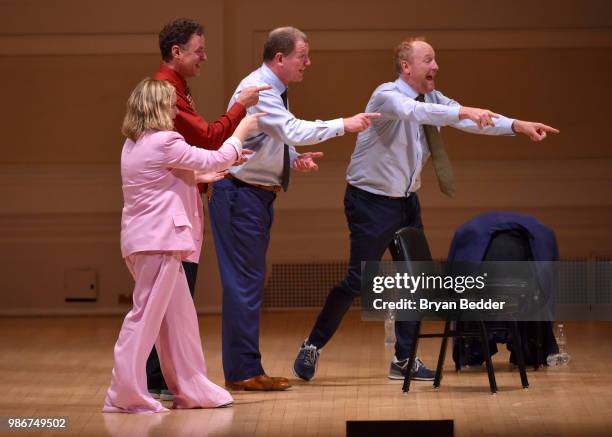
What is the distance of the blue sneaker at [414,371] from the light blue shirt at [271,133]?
0.97m

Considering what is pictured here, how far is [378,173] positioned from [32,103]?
3.14 m


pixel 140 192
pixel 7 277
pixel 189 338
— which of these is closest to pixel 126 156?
pixel 140 192

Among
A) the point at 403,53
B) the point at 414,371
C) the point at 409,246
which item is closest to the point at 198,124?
the point at 409,246

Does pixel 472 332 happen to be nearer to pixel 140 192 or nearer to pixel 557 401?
pixel 557 401

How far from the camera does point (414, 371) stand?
546cm

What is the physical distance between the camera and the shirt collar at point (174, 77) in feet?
16.4

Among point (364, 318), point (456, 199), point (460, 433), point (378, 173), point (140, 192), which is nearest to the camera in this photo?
point (460, 433)

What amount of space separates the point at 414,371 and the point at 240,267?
35.5 inches

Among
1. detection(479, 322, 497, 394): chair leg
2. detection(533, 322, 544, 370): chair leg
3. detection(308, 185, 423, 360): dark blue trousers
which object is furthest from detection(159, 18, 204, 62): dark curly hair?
detection(533, 322, 544, 370): chair leg

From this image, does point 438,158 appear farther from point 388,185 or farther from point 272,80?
point 272,80

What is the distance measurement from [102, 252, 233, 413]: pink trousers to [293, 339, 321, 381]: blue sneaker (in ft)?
2.32

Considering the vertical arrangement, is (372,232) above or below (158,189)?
below

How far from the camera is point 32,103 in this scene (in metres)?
7.85

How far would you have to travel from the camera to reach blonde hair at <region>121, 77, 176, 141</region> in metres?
4.64
